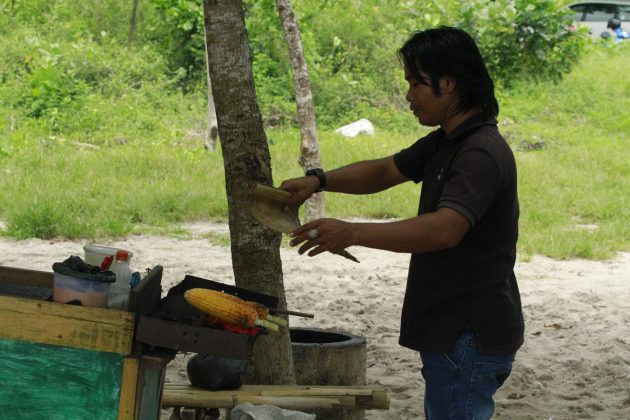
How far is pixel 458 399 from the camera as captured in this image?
2854 mm

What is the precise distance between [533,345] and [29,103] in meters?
8.80

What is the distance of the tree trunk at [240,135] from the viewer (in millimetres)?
3926

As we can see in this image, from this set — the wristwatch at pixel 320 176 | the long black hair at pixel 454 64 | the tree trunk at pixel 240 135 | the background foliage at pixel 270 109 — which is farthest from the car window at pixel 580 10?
the long black hair at pixel 454 64

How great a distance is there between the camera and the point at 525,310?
6.96 m

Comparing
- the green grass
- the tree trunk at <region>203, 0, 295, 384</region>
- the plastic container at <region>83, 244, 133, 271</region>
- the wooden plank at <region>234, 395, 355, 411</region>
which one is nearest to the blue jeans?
the wooden plank at <region>234, 395, 355, 411</region>

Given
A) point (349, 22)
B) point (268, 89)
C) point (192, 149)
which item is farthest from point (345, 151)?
point (349, 22)

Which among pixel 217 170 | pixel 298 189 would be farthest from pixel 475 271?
pixel 217 170

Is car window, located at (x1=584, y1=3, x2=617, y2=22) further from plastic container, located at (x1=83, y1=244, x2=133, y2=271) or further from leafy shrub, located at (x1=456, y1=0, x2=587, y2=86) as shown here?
plastic container, located at (x1=83, y1=244, x2=133, y2=271)

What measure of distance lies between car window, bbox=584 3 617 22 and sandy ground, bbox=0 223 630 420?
13.2 meters

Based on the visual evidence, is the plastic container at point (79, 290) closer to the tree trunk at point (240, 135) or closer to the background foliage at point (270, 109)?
the tree trunk at point (240, 135)

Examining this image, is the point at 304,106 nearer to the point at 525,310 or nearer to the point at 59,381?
the point at 525,310

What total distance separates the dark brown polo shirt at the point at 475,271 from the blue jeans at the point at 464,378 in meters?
0.03

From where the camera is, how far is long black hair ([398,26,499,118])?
2.80 metres

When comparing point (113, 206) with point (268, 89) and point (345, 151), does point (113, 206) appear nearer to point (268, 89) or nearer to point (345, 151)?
point (345, 151)
